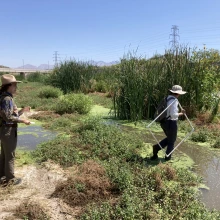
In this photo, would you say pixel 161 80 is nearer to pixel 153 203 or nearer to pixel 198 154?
pixel 198 154

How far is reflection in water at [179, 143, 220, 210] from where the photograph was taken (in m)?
4.23

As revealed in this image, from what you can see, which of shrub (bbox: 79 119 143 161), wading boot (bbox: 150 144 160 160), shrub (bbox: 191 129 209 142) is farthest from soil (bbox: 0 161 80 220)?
shrub (bbox: 191 129 209 142)

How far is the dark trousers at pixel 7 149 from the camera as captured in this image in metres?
4.16

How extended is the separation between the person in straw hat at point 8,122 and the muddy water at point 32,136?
87.1 inches

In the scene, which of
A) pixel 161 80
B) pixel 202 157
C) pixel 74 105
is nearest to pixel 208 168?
pixel 202 157

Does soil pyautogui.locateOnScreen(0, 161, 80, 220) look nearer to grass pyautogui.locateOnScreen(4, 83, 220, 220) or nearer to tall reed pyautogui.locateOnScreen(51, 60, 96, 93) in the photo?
grass pyautogui.locateOnScreen(4, 83, 220, 220)

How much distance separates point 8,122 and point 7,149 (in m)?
0.43

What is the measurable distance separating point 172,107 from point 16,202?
332 cm

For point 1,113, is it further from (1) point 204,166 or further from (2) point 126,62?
(2) point 126,62

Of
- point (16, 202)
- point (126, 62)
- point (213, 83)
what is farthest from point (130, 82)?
point (16, 202)

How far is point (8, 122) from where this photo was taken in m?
4.13

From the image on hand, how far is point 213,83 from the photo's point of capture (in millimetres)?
9523

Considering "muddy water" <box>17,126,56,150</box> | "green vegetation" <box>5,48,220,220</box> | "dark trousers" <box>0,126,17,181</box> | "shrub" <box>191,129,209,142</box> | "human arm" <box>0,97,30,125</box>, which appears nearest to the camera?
"green vegetation" <box>5,48,220,220</box>

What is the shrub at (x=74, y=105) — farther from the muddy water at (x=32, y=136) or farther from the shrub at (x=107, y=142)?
the shrub at (x=107, y=142)
